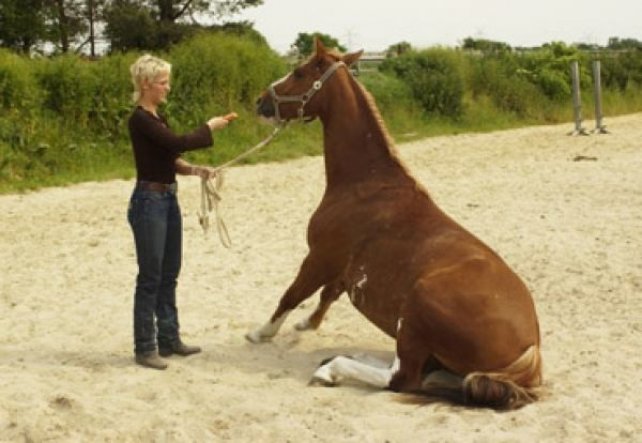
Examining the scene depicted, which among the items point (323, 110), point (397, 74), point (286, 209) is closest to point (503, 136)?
point (397, 74)

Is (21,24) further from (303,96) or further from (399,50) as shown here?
(303,96)

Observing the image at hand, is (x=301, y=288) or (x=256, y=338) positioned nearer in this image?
(x=301, y=288)

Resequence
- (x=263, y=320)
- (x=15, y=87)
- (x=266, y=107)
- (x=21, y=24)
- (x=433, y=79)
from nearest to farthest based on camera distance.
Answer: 1. (x=266, y=107)
2. (x=263, y=320)
3. (x=15, y=87)
4. (x=433, y=79)
5. (x=21, y=24)

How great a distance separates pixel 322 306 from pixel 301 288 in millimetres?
530

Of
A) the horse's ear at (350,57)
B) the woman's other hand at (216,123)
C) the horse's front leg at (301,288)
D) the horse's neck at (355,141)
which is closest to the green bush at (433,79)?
the horse's ear at (350,57)

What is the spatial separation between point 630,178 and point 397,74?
13.6 metres

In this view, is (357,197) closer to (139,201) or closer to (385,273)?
(385,273)

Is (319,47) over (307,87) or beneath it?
over

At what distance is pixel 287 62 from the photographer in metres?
23.5

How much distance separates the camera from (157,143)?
5188 millimetres

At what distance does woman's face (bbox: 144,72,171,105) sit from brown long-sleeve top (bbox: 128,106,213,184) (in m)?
0.09

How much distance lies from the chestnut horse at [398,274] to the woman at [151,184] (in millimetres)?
775

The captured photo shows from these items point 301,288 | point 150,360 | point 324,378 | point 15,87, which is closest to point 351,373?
point 324,378

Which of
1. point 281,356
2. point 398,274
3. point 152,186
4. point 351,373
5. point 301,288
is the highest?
point 152,186
